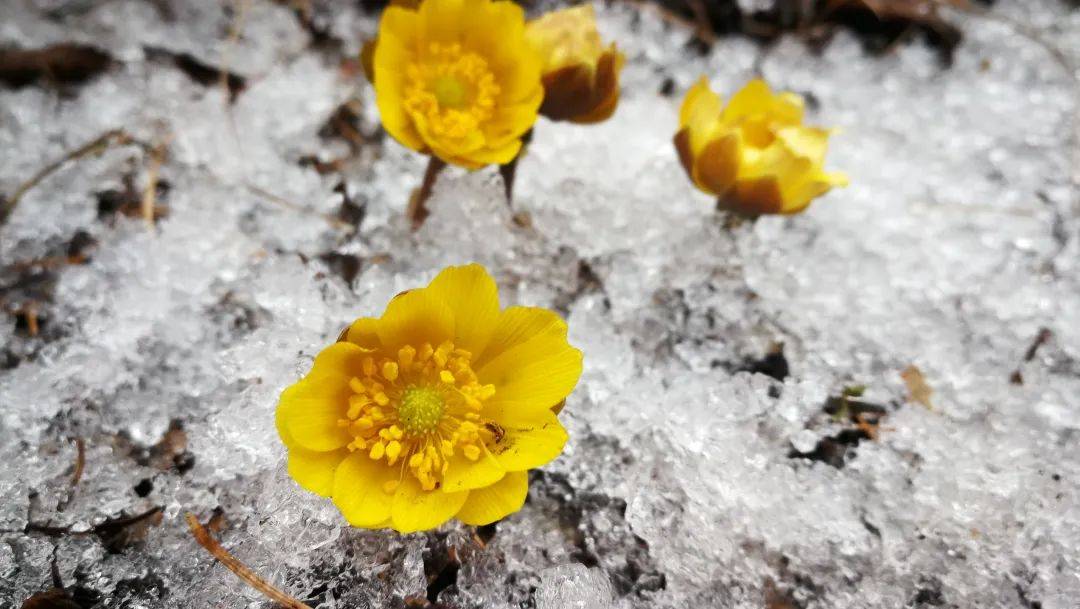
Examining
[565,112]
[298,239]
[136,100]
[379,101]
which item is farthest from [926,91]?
[136,100]

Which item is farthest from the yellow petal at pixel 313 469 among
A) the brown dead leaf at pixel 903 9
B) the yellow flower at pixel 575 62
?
the brown dead leaf at pixel 903 9

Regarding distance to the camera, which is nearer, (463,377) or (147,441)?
(463,377)

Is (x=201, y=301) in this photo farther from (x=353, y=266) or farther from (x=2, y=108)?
(x=2, y=108)

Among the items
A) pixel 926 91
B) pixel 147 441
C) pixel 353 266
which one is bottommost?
pixel 147 441

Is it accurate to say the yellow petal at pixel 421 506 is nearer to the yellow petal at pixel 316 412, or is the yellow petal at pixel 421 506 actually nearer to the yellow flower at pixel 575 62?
the yellow petal at pixel 316 412

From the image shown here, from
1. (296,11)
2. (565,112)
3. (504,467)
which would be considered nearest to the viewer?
(504,467)

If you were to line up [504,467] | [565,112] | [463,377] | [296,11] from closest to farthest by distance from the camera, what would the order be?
[504,467]
[463,377]
[565,112]
[296,11]

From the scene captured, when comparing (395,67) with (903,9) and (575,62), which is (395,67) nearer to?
(575,62)
